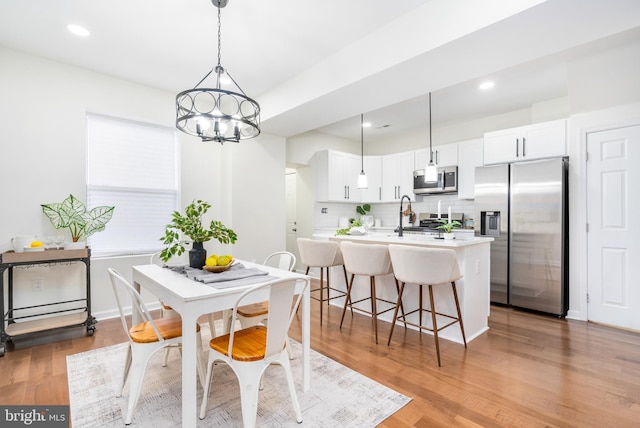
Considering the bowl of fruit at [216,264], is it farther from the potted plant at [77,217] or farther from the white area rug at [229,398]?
the potted plant at [77,217]

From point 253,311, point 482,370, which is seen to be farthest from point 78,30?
point 482,370

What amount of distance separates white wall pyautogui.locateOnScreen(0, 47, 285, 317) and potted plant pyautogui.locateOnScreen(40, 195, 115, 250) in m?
0.15

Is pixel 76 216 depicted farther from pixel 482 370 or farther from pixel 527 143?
pixel 527 143

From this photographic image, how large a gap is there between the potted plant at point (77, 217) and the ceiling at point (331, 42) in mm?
1503

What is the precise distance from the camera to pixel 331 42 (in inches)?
112

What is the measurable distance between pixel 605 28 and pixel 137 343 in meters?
3.56

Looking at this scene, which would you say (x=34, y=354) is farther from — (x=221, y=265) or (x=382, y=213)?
(x=382, y=213)

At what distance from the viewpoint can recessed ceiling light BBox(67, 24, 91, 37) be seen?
2594 mm

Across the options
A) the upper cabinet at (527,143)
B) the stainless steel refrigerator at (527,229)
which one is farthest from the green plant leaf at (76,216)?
the upper cabinet at (527,143)

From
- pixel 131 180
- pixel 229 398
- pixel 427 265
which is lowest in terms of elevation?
pixel 229 398

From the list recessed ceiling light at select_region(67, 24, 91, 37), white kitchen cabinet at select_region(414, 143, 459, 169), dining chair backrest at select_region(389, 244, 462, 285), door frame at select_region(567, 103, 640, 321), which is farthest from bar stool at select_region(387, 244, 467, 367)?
recessed ceiling light at select_region(67, 24, 91, 37)

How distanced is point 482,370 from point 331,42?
119 inches

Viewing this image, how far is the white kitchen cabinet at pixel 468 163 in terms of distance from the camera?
462cm

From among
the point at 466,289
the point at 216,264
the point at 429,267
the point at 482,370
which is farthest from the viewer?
the point at 466,289
